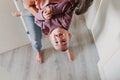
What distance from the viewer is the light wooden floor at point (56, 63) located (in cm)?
149

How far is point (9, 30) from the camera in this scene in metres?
1.50

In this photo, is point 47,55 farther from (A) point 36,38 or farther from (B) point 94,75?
(B) point 94,75

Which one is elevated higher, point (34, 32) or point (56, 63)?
point (34, 32)

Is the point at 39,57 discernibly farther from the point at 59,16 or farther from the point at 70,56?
the point at 59,16

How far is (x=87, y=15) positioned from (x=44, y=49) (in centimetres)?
53

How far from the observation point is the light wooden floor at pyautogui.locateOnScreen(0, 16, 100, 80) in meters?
1.49

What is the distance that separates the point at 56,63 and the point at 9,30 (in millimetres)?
489

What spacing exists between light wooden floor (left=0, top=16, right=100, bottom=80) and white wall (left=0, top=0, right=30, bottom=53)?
0.07m

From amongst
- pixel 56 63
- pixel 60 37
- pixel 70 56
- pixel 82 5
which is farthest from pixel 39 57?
pixel 82 5

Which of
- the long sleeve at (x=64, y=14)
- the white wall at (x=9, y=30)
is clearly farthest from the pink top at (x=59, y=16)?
the white wall at (x=9, y=30)

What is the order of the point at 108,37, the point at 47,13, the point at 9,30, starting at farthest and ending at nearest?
the point at 9,30 → the point at 108,37 → the point at 47,13

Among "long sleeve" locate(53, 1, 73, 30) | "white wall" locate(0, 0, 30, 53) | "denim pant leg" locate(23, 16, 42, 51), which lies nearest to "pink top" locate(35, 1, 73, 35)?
"long sleeve" locate(53, 1, 73, 30)

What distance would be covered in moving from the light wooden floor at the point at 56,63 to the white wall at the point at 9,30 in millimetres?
72

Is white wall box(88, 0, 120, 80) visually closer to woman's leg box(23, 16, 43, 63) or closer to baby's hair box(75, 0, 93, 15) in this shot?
baby's hair box(75, 0, 93, 15)
